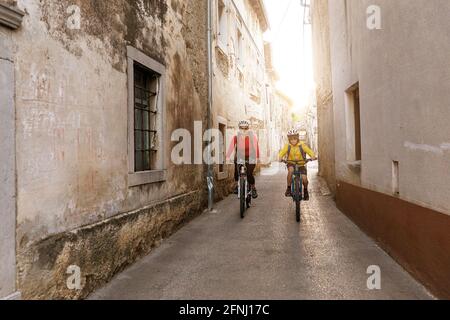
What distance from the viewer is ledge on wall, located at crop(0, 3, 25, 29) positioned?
2.64m

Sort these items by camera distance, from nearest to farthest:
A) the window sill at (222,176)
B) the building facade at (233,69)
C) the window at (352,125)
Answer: the window at (352,125), the window sill at (222,176), the building facade at (233,69)

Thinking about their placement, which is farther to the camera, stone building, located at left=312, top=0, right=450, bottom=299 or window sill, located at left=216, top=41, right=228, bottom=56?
window sill, located at left=216, top=41, right=228, bottom=56

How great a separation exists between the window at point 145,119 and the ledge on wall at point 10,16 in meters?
1.94

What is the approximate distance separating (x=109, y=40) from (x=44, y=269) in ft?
8.18

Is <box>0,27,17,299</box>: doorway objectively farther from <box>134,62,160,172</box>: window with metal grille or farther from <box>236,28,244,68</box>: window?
<box>236,28,244,68</box>: window

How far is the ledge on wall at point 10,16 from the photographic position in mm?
2643

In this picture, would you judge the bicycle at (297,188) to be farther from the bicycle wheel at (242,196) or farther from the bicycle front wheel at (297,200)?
the bicycle wheel at (242,196)

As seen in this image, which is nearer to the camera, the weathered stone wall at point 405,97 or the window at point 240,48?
the weathered stone wall at point 405,97

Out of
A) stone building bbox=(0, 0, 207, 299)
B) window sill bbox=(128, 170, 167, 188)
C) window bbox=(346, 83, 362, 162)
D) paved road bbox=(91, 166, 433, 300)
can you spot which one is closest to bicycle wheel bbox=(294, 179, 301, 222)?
paved road bbox=(91, 166, 433, 300)

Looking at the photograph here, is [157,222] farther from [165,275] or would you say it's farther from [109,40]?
[109,40]

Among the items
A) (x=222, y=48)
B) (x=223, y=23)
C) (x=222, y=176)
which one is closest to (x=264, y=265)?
(x=222, y=176)

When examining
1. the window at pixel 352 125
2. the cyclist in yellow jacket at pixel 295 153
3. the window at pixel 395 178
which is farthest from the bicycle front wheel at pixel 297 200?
the window at pixel 395 178

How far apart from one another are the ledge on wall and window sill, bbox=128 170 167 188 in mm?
2277

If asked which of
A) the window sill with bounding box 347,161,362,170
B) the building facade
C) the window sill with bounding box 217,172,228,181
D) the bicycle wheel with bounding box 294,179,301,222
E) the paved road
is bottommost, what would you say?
the paved road
